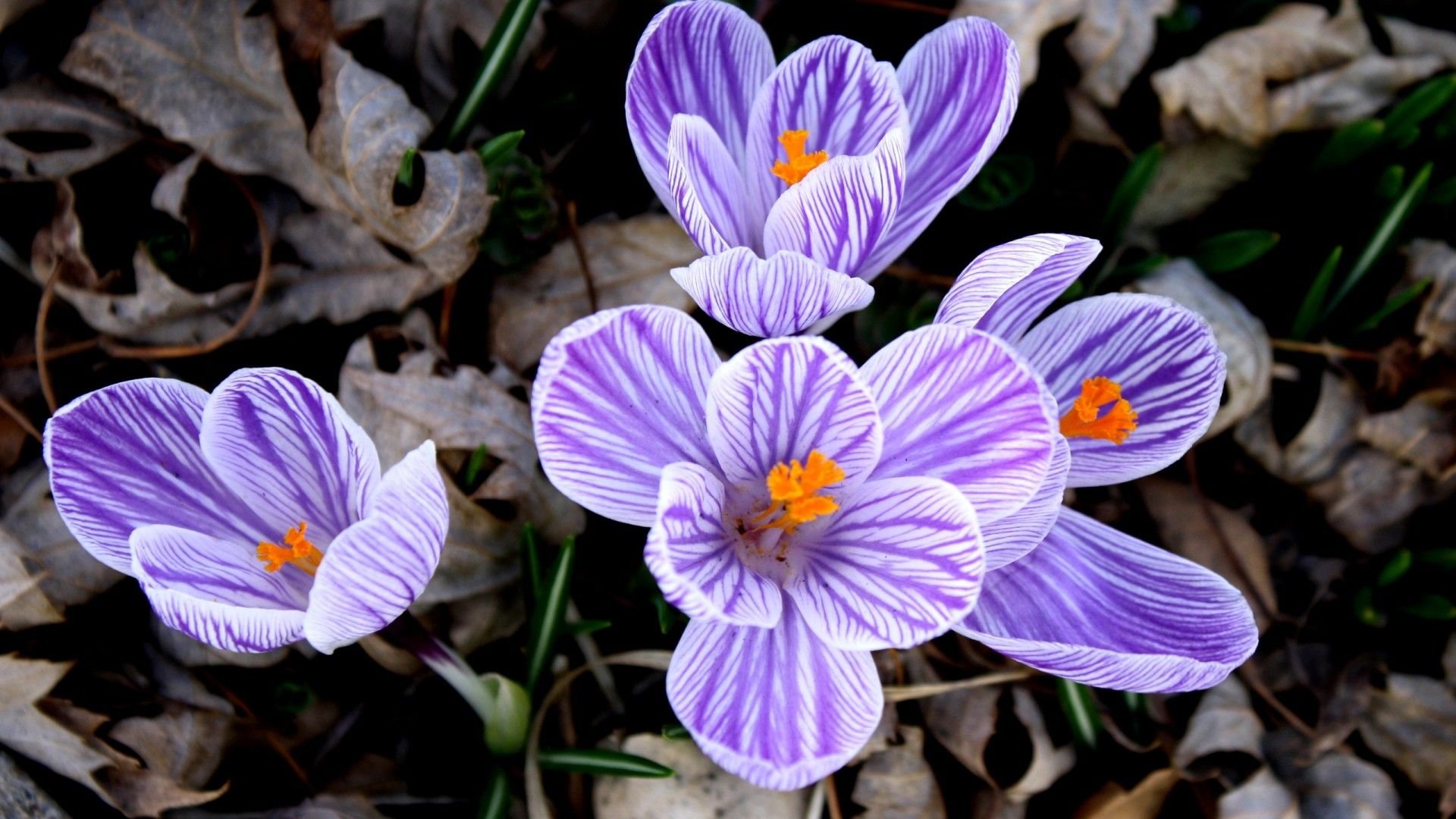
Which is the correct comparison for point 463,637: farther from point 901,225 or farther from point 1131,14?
point 1131,14

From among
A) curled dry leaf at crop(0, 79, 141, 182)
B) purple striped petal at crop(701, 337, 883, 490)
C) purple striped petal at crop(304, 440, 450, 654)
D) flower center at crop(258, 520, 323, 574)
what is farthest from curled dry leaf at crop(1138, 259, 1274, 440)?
curled dry leaf at crop(0, 79, 141, 182)

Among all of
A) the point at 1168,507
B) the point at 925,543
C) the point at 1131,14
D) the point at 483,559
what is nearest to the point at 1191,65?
the point at 1131,14

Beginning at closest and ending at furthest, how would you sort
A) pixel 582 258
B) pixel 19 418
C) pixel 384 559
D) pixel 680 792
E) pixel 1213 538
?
pixel 384 559 → pixel 680 792 → pixel 19 418 → pixel 582 258 → pixel 1213 538

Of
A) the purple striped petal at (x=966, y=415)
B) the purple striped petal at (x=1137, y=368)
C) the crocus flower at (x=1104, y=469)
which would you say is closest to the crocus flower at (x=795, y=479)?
the purple striped petal at (x=966, y=415)

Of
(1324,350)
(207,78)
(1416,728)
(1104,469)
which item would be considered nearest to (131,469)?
(207,78)

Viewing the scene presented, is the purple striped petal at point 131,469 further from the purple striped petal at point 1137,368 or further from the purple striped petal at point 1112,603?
the purple striped petal at point 1137,368

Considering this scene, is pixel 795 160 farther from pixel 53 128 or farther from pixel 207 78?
pixel 53 128
